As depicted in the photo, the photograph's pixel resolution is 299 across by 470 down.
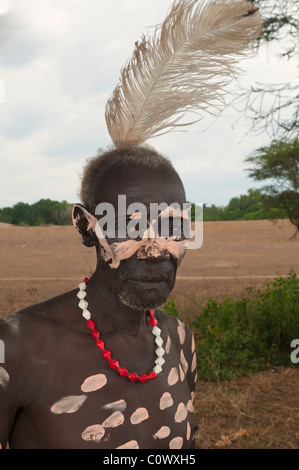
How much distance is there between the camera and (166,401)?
1.79m

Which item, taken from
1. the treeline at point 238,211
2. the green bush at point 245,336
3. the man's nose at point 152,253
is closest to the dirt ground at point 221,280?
the green bush at point 245,336

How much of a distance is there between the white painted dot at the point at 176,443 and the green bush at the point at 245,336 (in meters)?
3.71

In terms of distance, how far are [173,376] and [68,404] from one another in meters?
0.47

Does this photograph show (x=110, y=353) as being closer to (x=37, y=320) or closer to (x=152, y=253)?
(x=37, y=320)

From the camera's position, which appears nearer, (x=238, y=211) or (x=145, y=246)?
(x=145, y=246)

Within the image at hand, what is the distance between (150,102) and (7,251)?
18.0 metres

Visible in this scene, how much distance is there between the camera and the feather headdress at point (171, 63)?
1.94 m

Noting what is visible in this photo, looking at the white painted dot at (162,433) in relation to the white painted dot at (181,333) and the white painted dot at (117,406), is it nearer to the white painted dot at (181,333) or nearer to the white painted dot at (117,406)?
the white painted dot at (117,406)

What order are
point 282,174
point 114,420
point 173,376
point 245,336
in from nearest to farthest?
point 114,420
point 173,376
point 245,336
point 282,174

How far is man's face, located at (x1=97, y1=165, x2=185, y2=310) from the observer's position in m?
1.66

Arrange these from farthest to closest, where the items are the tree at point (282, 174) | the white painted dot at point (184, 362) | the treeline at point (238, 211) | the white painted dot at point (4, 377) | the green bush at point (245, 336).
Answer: the treeline at point (238, 211)
the tree at point (282, 174)
the green bush at point (245, 336)
the white painted dot at point (184, 362)
the white painted dot at point (4, 377)

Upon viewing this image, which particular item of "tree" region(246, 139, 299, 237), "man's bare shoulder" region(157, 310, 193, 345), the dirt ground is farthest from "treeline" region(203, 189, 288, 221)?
"man's bare shoulder" region(157, 310, 193, 345)

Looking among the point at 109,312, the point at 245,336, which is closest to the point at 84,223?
the point at 109,312

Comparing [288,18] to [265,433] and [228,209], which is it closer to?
[265,433]
